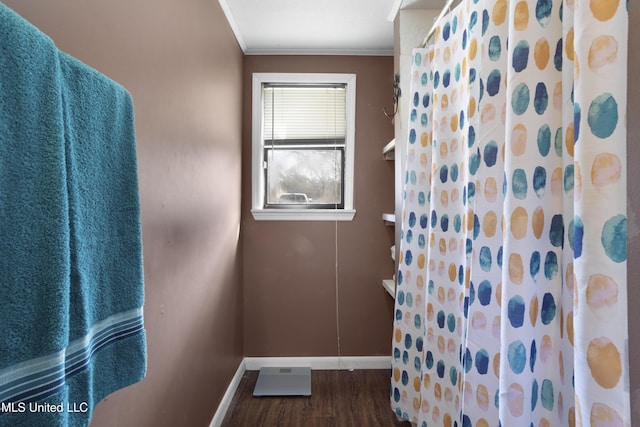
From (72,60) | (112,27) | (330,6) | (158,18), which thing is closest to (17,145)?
(72,60)

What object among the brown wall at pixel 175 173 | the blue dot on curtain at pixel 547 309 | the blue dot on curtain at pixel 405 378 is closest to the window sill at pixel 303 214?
the brown wall at pixel 175 173

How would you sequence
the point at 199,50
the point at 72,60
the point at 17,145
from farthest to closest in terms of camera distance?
the point at 199,50 < the point at 72,60 < the point at 17,145

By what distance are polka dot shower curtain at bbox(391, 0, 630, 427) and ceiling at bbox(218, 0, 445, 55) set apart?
0.83 metres

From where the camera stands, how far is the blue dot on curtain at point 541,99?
0.74m

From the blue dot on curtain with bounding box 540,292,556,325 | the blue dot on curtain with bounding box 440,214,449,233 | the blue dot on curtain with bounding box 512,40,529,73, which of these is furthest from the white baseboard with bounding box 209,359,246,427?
the blue dot on curtain with bounding box 512,40,529,73

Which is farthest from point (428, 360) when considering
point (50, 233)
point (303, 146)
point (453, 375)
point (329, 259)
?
point (303, 146)

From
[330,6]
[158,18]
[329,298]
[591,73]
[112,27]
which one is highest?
[330,6]

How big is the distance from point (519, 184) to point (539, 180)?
4 cm

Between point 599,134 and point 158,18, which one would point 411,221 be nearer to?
point 599,134

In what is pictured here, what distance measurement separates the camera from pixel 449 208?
124 cm

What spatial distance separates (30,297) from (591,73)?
95cm

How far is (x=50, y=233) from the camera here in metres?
0.46

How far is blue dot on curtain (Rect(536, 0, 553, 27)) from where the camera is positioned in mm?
735

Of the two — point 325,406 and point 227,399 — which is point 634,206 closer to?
point 325,406
